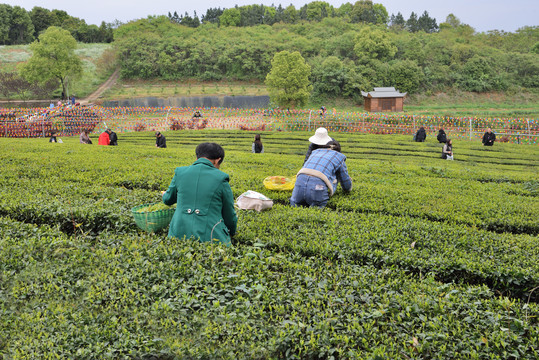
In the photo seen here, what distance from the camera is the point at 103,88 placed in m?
57.3

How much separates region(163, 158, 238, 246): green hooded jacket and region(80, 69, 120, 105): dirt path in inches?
1866

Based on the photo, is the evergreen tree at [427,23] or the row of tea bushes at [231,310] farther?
the evergreen tree at [427,23]

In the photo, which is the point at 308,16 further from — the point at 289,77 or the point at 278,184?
the point at 278,184

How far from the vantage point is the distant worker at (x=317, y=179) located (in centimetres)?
680

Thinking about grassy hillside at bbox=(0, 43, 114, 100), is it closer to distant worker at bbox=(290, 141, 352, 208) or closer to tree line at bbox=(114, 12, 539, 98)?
tree line at bbox=(114, 12, 539, 98)

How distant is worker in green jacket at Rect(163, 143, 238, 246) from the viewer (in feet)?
15.1

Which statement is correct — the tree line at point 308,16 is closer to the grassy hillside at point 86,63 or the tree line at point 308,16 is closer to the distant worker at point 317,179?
the grassy hillside at point 86,63

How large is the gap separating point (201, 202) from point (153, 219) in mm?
923

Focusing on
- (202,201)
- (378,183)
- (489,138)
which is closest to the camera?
(202,201)

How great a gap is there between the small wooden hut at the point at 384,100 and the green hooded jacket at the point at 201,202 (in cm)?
3932

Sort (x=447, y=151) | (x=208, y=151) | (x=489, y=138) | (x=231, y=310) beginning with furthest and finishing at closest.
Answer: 1. (x=489, y=138)
2. (x=447, y=151)
3. (x=208, y=151)
4. (x=231, y=310)

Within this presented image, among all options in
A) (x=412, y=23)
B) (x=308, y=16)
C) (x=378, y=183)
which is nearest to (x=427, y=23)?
(x=412, y=23)

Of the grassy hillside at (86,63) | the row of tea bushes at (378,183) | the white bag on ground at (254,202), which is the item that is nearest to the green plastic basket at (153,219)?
the white bag on ground at (254,202)

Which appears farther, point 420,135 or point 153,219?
point 420,135
